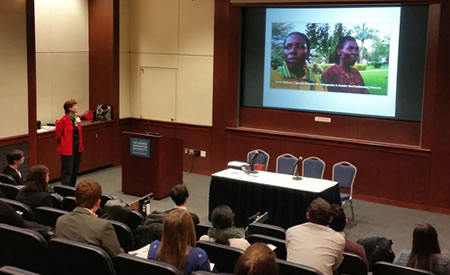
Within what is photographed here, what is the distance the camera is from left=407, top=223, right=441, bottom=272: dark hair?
442cm

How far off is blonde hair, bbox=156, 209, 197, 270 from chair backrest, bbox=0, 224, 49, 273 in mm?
1028

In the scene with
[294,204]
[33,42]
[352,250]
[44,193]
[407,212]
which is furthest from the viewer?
[33,42]

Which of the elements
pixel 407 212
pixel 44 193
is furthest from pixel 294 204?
pixel 44 193

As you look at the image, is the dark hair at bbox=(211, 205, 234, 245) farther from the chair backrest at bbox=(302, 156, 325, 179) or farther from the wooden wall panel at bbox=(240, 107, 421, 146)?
the wooden wall panel at bbox=(240, 107, 421, 146)

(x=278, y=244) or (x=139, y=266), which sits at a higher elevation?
(x=139, y=266)

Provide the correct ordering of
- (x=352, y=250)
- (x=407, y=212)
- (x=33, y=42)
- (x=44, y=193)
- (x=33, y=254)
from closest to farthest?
(x=33, y=254), (x=352, y=250), (x=44, y=193), (x=407, y=212), (x=33, y=42)

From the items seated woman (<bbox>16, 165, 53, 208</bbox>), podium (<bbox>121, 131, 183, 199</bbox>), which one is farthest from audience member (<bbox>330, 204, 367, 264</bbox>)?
podium (<bbox>121, 131, 183, 199</bbox>)

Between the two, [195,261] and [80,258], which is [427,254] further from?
[80,258]

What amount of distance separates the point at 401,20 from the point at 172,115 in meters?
4.48

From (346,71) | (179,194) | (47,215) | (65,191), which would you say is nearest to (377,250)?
(179,194)

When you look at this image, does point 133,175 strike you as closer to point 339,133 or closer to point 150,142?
point 150,142

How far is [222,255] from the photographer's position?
14.5ft

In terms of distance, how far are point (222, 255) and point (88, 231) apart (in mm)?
1003

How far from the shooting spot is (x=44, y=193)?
18.8 feet
